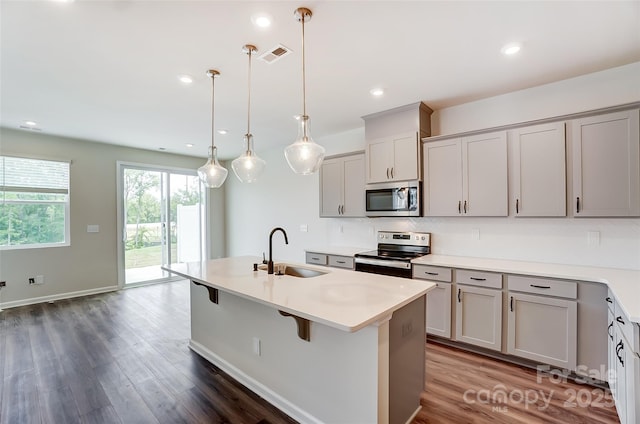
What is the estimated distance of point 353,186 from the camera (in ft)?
13.6

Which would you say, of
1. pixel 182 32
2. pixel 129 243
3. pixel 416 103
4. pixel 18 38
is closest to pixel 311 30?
pixel 182 32

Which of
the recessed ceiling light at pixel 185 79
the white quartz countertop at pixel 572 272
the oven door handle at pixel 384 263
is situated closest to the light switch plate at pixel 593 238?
the white quartz countertop at pixel 572 272

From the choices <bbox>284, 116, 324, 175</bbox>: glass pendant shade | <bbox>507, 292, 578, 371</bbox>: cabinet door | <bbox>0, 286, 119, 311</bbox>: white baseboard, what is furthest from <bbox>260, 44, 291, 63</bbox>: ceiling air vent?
<bbox>0, 286, 119, 311</bbox>: white baseboard

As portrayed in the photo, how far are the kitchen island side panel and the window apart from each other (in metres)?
3.68

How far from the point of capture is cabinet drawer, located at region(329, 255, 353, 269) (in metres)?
3.77

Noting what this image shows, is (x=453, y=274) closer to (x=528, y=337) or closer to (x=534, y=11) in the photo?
(x=528, y=337)

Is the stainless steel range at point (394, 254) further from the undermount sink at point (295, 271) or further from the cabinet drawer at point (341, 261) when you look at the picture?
the undermount sink at point (295, 271)

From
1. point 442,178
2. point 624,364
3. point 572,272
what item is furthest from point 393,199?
point 624,364

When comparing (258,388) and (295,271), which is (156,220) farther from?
(258,388)

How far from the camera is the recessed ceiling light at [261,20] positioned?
1.89 m

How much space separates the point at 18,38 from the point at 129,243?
412 cm

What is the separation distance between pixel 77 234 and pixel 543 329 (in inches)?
252

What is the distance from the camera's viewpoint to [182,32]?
2061mm

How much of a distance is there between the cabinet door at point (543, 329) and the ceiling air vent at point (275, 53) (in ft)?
9.25
